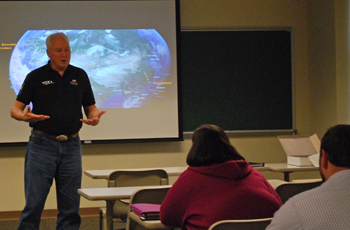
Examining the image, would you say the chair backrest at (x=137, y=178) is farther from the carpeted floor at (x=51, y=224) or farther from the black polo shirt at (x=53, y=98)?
the carpeted floor at (x=51, y=224)

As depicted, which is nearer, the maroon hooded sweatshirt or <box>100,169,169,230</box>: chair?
the maroon hooded sweatshirt

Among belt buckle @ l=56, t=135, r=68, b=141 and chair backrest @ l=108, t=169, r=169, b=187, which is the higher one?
belt buckle @ l=56, t=135, r=68, b=141

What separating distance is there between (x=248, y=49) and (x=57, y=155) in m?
3.29

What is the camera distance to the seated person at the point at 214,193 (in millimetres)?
1679

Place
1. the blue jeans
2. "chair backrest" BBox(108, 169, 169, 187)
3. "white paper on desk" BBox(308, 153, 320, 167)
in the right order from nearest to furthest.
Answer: the blue jeans, "chair backrest" BBox(108, 169, 169, 187), "white paper on desk" BBox(308, 153, 320, 167)

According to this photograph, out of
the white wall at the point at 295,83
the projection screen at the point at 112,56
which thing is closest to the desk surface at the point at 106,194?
the projection screen at the point at 112,56

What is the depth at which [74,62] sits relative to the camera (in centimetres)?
482

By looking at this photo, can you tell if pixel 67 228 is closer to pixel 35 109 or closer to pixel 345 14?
pixel 35 109

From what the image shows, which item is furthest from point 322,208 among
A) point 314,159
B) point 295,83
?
point 295,83

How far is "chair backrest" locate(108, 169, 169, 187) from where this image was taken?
309cm

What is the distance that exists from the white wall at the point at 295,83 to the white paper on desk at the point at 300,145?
1056 mm

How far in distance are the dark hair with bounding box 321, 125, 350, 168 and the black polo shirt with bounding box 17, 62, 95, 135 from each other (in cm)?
190

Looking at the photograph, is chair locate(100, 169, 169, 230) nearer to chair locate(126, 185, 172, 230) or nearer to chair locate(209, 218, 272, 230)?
chair locate(126, 185, 172, 230)

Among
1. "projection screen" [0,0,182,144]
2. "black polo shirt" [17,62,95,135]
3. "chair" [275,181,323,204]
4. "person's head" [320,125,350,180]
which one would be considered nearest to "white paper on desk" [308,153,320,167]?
"chair" [275,181,323,204]
